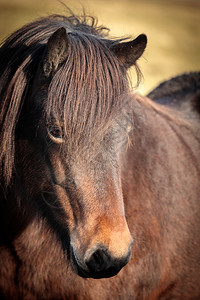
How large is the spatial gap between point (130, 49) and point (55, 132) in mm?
725

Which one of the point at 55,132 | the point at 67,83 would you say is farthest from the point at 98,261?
the point at 67,83

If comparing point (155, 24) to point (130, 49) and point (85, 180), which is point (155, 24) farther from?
point (85, 180)

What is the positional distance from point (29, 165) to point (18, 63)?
641mm

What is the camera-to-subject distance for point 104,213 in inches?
67.3

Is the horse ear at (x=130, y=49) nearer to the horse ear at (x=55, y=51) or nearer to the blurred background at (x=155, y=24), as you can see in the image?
the horse ear at (x=55, y=51)

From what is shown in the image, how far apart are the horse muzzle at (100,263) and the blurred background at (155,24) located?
10159 millimetres

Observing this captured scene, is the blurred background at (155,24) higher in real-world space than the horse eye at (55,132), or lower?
lower

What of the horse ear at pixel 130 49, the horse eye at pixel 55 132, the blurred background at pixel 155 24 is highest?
the horse ear at pixel 130 49

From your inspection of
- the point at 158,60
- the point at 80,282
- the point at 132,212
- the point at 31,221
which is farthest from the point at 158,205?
the point at 158,60

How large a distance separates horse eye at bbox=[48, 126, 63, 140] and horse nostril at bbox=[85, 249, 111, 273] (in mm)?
644

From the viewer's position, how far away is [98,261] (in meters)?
1.70

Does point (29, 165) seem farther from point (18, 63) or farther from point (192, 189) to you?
point (192, 189)

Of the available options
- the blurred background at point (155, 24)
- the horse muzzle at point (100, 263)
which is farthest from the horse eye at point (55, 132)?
the blurred background at point (155, 24)

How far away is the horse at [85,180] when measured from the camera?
176 centimetres
